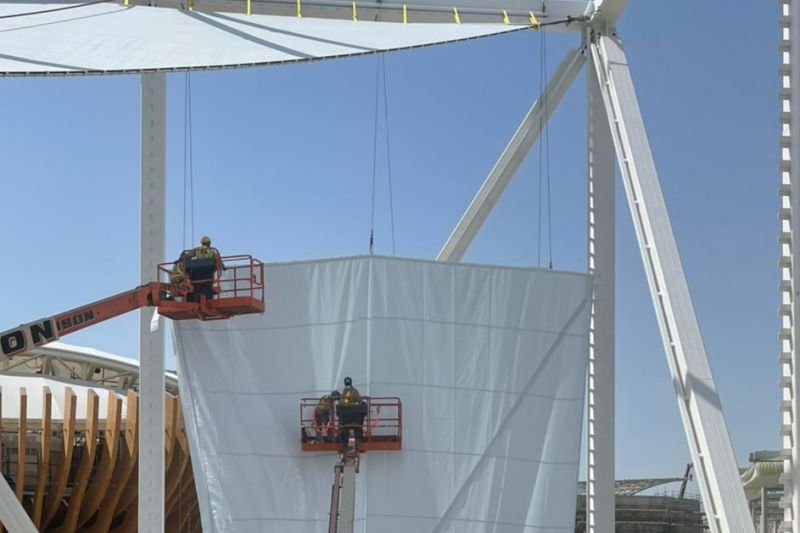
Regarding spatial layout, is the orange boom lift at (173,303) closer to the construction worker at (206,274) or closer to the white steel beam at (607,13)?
the construction worker at (206,274)

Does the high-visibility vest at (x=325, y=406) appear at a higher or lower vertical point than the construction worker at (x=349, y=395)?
lower

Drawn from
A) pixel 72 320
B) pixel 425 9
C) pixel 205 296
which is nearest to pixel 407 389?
pixel 205 296

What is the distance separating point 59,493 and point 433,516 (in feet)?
91.5

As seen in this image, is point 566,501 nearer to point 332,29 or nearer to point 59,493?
point 332,29

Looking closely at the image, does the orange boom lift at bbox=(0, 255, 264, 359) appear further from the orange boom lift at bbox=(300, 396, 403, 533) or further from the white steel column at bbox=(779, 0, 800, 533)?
the white steel column at bbox=(779, 0, 800, 533)

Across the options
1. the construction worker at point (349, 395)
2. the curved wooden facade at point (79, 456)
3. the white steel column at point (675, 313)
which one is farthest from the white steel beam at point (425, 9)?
the curved wooden facade at point (79, 456)

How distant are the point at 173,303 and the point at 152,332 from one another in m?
1.31

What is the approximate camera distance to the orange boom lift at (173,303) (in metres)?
26.5

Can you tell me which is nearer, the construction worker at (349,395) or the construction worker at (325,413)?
the construction worker at (349,395)

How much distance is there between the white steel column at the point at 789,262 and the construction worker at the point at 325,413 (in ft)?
55.9

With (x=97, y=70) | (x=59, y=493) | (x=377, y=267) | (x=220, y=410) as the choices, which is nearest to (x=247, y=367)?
(x=220, y=410)

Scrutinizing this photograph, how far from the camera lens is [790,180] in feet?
34.9

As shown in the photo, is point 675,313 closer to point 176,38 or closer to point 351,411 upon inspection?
point 351,411

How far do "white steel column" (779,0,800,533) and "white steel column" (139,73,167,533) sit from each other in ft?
65.2
